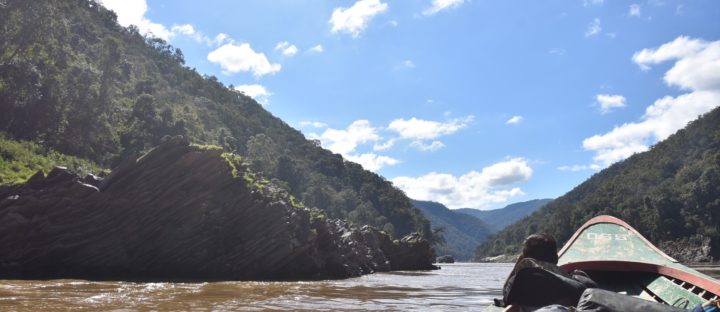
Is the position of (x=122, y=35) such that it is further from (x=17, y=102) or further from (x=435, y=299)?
(x=435, y=299)

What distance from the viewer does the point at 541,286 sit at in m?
5.35

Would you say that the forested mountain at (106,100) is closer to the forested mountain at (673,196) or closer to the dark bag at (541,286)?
the forested mountain at (673,196)

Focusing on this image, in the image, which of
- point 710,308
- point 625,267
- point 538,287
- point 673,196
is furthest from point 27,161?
point 673,196

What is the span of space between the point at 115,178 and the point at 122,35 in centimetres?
10409

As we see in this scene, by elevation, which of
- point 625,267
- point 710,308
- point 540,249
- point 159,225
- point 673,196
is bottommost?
point 710,308

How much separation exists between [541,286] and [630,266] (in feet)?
15.8

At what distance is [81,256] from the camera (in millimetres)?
25375

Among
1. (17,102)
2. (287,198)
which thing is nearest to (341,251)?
(287,198)

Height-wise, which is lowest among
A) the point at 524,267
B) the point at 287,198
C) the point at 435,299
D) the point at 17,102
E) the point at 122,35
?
the point at 435,299

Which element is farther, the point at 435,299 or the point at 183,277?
the point at 183,277

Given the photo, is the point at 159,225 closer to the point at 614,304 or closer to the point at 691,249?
the point at 614,304

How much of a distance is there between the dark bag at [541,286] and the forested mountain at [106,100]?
145ft

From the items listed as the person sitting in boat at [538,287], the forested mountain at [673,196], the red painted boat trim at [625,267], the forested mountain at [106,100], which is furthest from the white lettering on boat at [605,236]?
the forested mountain at [673,196]

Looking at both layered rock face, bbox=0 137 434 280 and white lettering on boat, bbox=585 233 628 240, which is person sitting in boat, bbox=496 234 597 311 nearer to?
white lettering on boat, bbox=585 233 628 240
